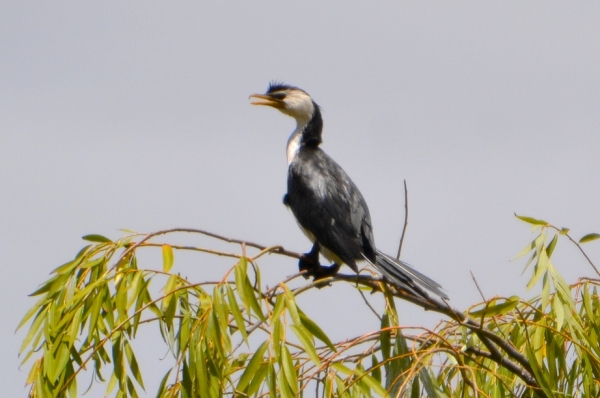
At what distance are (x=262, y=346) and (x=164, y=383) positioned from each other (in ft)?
1.53

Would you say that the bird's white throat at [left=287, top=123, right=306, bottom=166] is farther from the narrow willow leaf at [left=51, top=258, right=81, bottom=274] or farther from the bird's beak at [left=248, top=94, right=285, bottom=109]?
the narrow willow leaf at [left=51, top=258, right=81, bottom=274]

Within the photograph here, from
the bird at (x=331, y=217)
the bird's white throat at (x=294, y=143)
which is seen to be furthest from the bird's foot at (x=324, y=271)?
the bird's white throat at (x=294, y=143)

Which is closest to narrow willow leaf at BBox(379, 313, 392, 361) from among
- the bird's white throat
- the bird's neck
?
the bird's white throat

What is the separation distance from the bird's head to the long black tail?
1.44 m

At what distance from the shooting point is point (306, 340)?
2.50 metres

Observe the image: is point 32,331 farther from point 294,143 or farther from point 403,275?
point 294,143

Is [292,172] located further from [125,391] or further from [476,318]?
[125,391]

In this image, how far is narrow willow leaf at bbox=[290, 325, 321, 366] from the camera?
2.47 metres

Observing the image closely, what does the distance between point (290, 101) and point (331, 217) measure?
1.30 m

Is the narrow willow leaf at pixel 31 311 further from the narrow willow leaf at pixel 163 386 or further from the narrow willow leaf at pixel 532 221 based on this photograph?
the narrow willow leaf at pixel 532 221

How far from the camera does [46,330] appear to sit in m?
2.90

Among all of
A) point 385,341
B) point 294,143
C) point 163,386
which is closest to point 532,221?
point 385,341

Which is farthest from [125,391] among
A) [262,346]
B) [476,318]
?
[476,318]

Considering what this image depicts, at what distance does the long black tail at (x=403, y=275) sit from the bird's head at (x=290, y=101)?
1.44 meters
